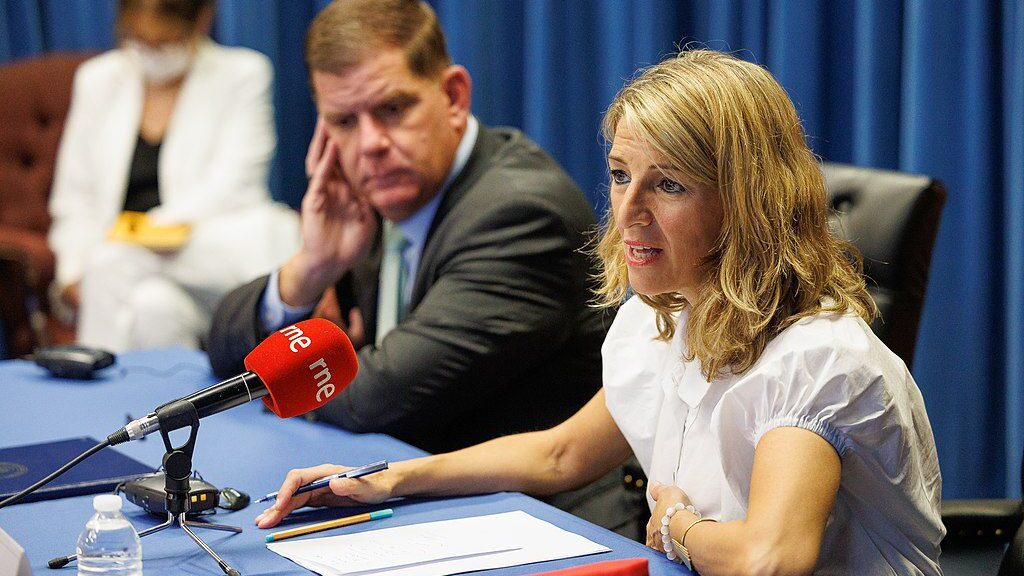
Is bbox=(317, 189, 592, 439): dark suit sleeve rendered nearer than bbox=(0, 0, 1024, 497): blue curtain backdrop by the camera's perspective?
Yes

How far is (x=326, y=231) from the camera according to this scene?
99.8 inches

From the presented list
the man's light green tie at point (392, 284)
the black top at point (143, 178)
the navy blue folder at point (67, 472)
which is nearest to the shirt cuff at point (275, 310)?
the man's light green tie at point (392, 284)

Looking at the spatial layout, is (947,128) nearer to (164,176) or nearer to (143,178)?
(164,176)

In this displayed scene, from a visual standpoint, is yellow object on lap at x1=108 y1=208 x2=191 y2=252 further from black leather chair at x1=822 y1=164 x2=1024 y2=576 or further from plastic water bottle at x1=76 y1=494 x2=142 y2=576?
plastic water bottle at x1=76 y1=494 x2=142 y2=576

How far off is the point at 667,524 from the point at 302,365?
1.59 feet

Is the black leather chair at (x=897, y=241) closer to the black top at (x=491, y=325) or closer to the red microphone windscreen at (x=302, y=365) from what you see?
the black top at (x=491, y=325)

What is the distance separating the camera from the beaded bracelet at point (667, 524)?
1.45 m

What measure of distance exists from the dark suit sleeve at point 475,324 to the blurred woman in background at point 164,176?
2112 mm

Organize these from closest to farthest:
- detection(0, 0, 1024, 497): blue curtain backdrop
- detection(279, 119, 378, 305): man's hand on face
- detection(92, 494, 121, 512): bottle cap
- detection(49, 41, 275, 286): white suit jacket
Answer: detection(92, 494, 121, 512): bottle cap, detection(279, 119, 378, 305): man's hand on face, detection(0, 0, 1024, 497): blue curtain backdrop, detection(49, 41, 275, 286): white suit jacket

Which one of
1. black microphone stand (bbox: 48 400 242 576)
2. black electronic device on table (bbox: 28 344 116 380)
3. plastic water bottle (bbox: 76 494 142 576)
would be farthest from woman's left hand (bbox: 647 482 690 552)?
black electronic device on table (bbox: 28 344 116 380)

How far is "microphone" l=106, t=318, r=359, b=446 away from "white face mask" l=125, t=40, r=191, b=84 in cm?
329

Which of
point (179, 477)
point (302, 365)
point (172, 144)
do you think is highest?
point (302, 365)

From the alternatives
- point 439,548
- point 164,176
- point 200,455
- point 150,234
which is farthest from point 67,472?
point 164,176

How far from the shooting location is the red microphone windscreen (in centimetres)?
146
